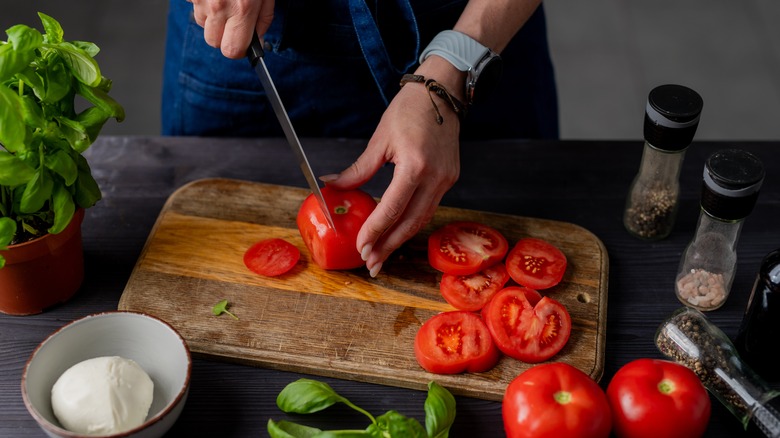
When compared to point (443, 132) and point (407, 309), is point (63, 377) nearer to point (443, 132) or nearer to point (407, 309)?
point (407, 309)

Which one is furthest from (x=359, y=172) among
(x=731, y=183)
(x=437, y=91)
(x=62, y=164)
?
(x=731, y=183)

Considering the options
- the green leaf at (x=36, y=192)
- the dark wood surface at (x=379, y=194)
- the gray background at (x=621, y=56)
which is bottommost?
the gray background at (x=621, y=56)

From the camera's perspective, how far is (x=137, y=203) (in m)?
1.81

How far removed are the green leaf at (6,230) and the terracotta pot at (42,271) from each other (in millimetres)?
99

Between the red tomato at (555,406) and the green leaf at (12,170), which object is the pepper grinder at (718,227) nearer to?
the red tomato at (555,406)

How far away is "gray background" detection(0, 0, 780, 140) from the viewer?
11.9 feet

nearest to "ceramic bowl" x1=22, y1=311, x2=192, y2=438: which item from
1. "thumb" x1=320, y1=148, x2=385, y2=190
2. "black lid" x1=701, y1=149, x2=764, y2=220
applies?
"thumb" x1=320, y1=148, x2=385, y2=190

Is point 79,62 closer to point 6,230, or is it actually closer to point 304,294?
point 6,230

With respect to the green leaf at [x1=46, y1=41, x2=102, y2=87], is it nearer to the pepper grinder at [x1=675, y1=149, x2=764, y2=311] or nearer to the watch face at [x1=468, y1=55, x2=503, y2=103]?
the watch face at [x1=468, y1=55, x2=503, y2=103]

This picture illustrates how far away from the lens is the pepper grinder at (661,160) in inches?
59.7

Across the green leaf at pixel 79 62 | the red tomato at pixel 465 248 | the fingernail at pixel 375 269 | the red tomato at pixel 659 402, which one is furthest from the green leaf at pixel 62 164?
the red tomato at pixel 659 402

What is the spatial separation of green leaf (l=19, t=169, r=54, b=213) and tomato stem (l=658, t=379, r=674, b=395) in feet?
3.40

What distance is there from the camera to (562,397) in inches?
50.9

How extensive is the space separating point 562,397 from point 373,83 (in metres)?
0.90
